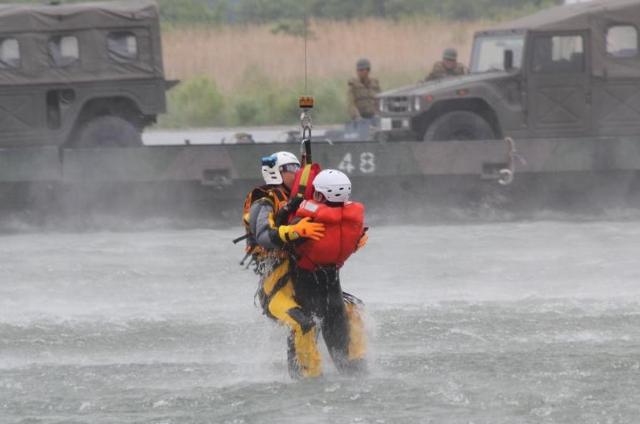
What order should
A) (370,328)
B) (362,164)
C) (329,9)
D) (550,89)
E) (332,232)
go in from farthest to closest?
(329,9) → (550,89) → (362,164) → (370,328) → (332,232)

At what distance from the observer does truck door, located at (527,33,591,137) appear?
16.4m

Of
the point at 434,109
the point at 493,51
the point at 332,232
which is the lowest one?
the point at 332,232

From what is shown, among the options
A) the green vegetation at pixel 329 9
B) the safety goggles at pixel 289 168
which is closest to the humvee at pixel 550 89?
the safety goggles at pixel 289 168

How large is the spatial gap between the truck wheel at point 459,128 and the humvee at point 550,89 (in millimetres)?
11

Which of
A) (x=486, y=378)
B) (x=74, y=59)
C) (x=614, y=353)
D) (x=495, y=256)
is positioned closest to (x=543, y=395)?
(x=486, y=378)

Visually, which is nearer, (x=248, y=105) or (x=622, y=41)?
(x=622, y=41)

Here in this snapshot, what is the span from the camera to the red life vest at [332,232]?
8695 mm

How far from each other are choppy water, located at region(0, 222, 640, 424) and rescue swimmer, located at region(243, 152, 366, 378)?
0.19 metres

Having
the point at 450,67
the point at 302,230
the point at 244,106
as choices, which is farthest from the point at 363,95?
the point at 244,106

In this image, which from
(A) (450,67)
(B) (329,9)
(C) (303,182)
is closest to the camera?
(C) (303,182)

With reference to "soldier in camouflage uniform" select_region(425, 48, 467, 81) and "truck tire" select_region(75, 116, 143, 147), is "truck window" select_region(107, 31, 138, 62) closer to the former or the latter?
"truck tire" select_region(75, 116, 143, 147)

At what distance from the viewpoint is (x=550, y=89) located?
16.4 metres

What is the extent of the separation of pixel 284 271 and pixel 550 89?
798 cm

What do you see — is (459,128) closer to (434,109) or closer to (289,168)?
(434,109)
